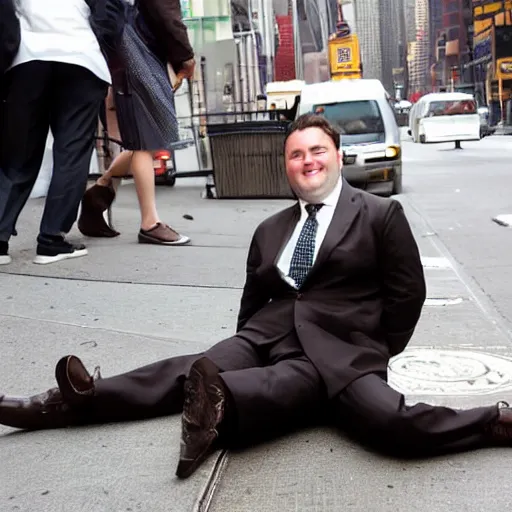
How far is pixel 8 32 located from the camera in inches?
222

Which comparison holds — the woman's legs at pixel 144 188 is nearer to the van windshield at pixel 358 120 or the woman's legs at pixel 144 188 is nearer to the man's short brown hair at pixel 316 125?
the man's short brown hair at pixel 316 125

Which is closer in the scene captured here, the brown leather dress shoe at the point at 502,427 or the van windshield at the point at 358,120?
the brown leather dress shoe at the point at 502,427

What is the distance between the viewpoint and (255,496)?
8.87 ft

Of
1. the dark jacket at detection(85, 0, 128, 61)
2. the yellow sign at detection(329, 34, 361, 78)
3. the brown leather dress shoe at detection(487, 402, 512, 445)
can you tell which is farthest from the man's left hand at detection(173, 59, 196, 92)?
the yellow sign at detection(329, 34, 361, 78)

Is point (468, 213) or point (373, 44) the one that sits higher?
point (373, 44)

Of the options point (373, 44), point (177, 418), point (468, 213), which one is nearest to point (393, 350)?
point (177, 418)

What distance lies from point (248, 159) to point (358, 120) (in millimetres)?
4245

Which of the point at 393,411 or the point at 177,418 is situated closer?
the point at 393,411

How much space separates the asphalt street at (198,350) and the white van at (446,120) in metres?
23.3

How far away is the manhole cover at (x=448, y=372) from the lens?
12.2 ft

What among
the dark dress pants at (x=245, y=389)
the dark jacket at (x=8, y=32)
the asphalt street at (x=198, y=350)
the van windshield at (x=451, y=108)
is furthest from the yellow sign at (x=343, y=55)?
the dark dress pants at (x=245, y=389)

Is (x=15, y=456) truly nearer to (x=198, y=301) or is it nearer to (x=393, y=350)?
(x=393, y=350)

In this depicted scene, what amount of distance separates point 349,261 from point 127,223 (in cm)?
536

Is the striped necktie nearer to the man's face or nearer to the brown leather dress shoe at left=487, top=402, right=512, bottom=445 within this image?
the man's face
